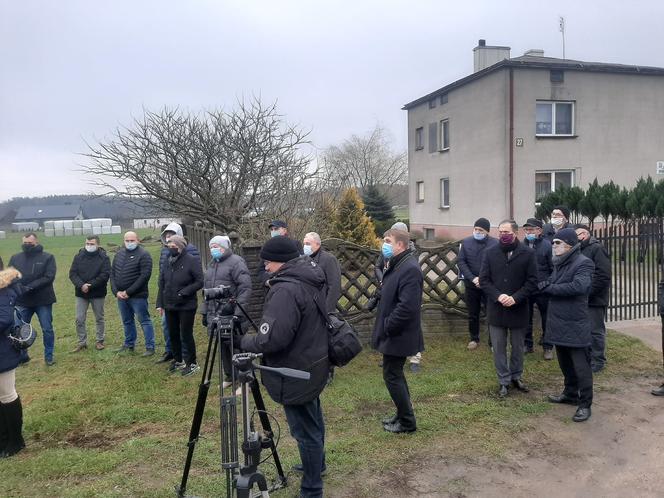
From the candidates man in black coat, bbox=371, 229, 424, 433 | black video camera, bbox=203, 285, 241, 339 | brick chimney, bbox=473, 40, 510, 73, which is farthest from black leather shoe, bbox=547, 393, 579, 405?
brick chimney, bbox=473, 40, 510, 73

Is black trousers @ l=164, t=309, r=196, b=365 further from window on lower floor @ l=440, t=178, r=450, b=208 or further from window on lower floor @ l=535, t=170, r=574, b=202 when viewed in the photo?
window on lower floor @ l=440, t=178, r=450, b=208

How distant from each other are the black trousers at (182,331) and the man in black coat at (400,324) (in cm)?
272

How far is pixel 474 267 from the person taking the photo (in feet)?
23.8

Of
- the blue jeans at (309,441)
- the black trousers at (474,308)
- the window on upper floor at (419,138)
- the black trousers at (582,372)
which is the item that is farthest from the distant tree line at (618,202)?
the window on upper floor at (419,138)

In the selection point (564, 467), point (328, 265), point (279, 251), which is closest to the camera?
point (279, 251)

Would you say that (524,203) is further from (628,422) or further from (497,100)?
(628,422)

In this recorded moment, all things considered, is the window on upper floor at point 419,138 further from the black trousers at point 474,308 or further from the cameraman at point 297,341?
the cameraman at point 297,341

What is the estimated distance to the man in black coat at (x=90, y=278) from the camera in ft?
25.3

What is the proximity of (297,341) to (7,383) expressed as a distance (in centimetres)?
283

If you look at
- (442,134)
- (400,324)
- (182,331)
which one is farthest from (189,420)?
(442,134)

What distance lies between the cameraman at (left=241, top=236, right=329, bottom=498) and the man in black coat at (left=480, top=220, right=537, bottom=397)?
265cm

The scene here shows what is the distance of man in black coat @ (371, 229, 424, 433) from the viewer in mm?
4648

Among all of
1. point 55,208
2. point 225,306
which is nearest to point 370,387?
point 225,306

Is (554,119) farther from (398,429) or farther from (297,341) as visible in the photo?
(297,341)
